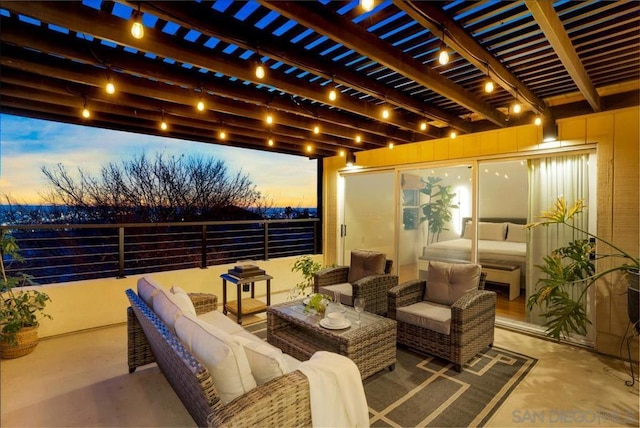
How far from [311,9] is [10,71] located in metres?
2.52

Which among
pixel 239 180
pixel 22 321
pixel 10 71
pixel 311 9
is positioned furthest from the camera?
pixel 239 180

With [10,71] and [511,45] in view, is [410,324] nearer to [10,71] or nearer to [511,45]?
[511,45]

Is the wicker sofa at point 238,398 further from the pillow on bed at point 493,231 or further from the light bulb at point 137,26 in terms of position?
the pillow on bed at point 493,231

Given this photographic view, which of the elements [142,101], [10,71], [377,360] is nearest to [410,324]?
[377,360]

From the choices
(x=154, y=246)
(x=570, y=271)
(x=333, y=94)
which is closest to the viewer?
Answer: (x=333, y=94)

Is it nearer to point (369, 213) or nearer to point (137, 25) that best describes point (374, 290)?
point (369, 213)

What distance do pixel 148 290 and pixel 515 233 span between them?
178 inches

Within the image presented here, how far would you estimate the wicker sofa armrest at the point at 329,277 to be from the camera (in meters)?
4.23

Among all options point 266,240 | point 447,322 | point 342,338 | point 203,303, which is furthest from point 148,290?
point 266,240

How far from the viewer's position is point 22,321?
310 centimetres

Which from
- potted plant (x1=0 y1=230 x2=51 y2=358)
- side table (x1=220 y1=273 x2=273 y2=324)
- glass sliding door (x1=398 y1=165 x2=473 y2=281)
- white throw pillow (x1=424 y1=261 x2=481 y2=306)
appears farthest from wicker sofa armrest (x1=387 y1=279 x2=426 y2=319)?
potted plant (x1=0 y1=230 x2=51 y2=358)

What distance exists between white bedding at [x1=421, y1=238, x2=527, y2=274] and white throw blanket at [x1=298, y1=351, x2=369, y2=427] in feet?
10.9

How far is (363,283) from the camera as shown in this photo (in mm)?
3736

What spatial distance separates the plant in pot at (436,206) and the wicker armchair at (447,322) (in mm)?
1593
